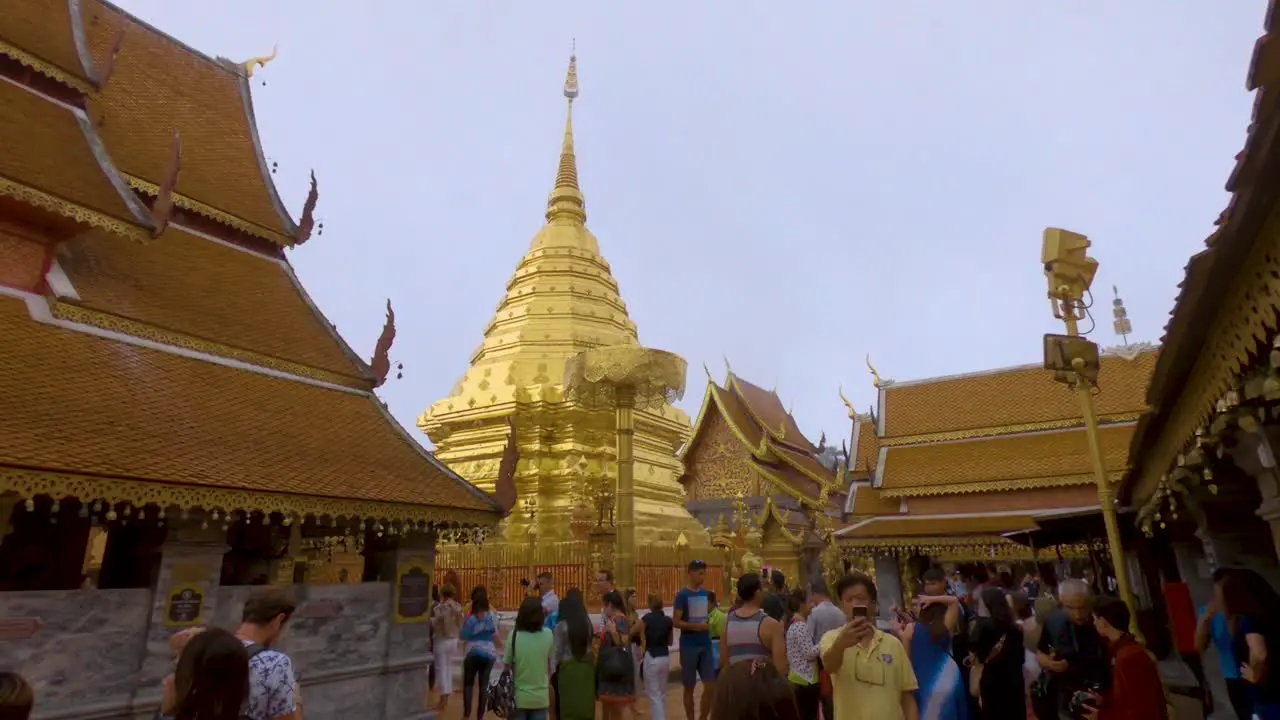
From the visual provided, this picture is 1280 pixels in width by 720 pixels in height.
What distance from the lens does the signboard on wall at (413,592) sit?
7.51 metres

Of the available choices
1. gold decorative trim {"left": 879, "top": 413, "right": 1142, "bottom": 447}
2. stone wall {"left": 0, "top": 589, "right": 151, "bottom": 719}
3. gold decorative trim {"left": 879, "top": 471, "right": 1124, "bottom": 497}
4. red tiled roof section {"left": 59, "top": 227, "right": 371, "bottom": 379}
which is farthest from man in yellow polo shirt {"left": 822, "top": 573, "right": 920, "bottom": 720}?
gold decorative trim {"left": 879, "top": 413, "right": 1142, "bottom": 447}

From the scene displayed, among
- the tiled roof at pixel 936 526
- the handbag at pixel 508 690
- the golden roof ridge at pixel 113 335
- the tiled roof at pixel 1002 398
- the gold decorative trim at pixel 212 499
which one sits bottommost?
the handbag at pixel 508 690

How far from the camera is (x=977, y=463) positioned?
16.0 m

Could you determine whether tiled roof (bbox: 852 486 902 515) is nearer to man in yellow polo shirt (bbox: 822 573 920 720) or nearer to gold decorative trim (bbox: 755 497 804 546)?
gold decorative trim (bbox: 755 497 804 546)

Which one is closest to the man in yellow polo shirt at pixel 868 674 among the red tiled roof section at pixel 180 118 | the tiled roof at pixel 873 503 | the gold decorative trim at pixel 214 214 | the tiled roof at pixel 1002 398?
the gold decorative trim at pixel 214 214

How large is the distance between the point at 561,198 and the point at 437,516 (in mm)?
20215

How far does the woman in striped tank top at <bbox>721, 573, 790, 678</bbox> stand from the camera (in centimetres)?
444

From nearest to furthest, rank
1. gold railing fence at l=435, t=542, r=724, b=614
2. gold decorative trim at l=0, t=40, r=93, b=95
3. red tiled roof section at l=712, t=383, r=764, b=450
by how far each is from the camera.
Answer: gold decorative trim at l=0, t=40, r=93, b=95, gold railing fence at l=435, t=542, r=724, b=614, red tiled roof section at l=712, t=383, r=764, b=450

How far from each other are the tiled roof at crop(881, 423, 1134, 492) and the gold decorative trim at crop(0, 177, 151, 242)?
572 inches

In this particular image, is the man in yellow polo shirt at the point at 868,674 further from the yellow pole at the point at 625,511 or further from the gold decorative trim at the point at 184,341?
the yellow pole at the point at 625,511

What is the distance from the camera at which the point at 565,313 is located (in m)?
22.8

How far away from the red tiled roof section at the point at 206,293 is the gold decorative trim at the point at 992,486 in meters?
11.9

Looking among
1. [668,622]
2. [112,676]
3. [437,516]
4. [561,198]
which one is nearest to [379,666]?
[437,516]

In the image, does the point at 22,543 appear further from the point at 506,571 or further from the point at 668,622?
the point at 506,571
